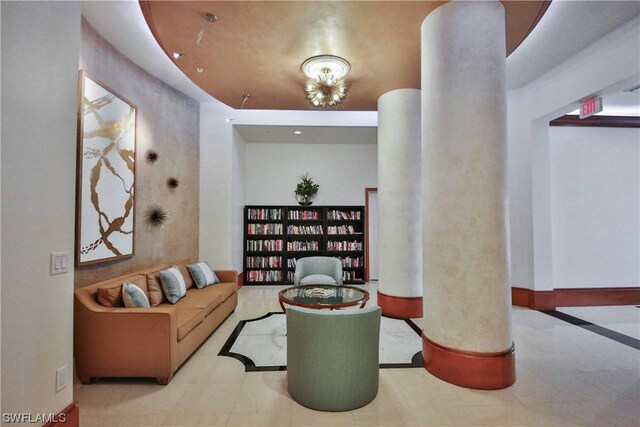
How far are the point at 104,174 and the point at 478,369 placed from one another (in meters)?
4.24

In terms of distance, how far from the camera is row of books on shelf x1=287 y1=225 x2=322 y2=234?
6.82 metres

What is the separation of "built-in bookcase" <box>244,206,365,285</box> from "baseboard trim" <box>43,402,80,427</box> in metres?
4.77

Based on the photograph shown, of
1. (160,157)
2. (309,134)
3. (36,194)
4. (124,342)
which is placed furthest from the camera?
(309,134)

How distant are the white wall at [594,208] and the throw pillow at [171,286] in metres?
5.86

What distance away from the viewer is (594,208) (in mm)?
5180

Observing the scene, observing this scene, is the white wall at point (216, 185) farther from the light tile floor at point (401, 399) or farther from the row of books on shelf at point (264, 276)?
the light tile floor at point (401, 399)

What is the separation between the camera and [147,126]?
4387mm

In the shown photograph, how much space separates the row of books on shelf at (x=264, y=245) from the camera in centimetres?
676

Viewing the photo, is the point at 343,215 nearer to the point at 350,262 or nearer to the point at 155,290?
the point at 350,262

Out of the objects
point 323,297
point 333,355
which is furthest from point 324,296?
point 333,355

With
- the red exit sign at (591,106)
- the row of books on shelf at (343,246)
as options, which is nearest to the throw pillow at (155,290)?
the row of books on shelf at (343,246)

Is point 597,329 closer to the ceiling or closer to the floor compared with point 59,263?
closer to the floor

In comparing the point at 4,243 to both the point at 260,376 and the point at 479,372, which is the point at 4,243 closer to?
the point at 260,376

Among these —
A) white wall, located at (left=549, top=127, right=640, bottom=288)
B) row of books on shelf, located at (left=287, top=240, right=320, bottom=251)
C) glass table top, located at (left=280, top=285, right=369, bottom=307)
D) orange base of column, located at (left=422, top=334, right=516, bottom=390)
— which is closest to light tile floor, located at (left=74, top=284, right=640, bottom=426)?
orange base of column, located at (left=422, top=334, right=516, bottom=390)
